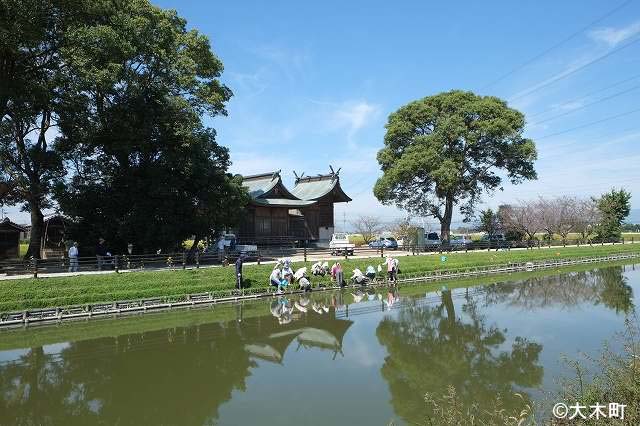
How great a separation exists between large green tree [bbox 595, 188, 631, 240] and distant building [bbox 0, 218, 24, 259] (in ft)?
184

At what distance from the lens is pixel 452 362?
10805mm

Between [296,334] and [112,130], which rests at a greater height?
[112,130]

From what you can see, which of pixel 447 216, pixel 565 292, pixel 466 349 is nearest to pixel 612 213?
pixel 447 216

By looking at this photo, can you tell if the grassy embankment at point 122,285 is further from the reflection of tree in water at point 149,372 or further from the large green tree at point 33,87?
the large green tree at point 33,87

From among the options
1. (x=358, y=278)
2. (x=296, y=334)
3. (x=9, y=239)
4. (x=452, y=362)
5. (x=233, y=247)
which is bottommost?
(x=452, y=362)

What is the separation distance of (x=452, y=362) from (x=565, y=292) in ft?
46.3

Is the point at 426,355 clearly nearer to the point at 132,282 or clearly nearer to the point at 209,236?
the point at 132,282

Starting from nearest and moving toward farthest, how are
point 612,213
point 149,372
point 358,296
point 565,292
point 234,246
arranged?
point 149,372 < point 358,296 < point 565,292 < point 234,246 < point 612,213

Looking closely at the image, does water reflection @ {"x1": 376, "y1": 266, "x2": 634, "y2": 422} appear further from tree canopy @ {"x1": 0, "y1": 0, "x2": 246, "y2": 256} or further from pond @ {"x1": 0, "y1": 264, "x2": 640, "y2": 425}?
tree canopy @ {"x1": 0, "y1": 0, "x2": 246, "y2": 256}

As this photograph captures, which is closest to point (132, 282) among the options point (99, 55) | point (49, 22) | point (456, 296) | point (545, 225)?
point (99, 55)

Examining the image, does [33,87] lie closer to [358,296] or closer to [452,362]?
[358,296]

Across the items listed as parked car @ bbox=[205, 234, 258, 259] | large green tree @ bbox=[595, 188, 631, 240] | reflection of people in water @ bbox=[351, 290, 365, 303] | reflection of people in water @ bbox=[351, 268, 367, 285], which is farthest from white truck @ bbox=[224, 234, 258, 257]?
large green tree @ bbox=[595, 188, 631, 240]

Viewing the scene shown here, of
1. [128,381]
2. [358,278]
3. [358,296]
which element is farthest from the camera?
[358,278]

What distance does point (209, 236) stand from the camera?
1038 inches
